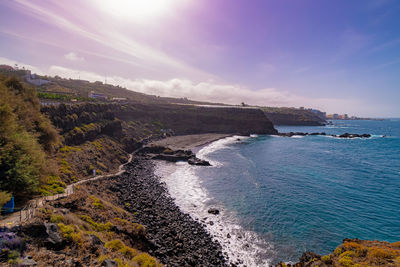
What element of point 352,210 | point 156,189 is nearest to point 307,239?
point 352,210

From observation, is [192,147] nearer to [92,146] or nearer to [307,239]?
[92,146]

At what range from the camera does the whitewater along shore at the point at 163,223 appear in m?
21.9

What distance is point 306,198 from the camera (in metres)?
38.5

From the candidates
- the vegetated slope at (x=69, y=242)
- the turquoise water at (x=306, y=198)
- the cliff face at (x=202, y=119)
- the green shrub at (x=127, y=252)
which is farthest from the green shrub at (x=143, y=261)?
the cliff face at (x=202, y=119)

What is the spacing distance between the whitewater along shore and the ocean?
197 cm

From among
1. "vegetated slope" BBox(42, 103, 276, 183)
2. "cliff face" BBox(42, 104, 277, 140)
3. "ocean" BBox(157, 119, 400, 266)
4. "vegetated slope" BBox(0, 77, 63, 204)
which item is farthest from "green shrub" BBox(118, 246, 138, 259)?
"cliff face" BBox(42, 104, 277, 140)

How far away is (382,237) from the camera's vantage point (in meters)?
26.5

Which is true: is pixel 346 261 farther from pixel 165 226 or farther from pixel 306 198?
pixel 306 198

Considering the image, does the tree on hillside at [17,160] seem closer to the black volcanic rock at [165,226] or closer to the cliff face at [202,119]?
the black volcanic rock at [165,226]

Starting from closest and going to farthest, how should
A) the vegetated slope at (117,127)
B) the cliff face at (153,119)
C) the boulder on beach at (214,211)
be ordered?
the boulder on beach at (214,211)
the vegetated slope at (117,127)
the cliff face at (153,119)

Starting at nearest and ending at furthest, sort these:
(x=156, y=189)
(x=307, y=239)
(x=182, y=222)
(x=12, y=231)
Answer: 1. (x=12, y=231)
2. (x=307, y=239)
3. (x=182, y=222)
4. (x=156, y=189)

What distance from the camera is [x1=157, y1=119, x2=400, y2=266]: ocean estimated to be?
84.9 feet

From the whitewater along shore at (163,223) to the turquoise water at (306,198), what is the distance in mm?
7274

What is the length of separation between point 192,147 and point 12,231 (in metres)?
71.2
